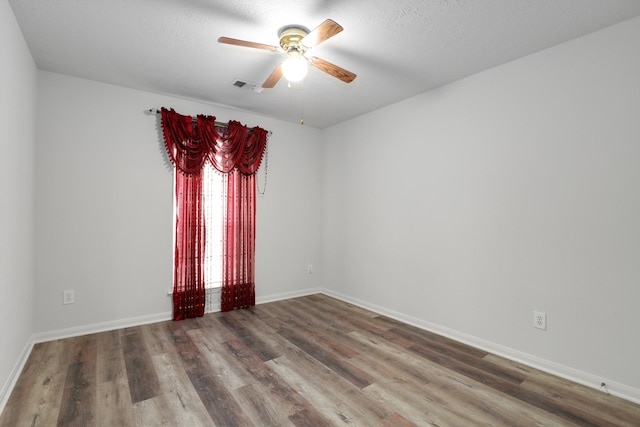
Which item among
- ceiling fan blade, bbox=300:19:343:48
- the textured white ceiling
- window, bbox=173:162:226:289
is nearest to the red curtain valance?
window, bbox=173:162:226:289

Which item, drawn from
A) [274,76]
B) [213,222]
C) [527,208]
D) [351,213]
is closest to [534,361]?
[527,208]

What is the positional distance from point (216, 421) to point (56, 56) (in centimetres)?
305

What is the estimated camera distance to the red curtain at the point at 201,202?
11.4ft

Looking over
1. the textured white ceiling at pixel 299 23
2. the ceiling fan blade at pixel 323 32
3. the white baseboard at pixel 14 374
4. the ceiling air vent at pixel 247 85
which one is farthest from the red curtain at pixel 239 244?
the ceiling fan blade at pixel 323 32

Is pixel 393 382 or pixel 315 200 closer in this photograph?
pixel 393 382

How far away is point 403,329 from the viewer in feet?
10.7

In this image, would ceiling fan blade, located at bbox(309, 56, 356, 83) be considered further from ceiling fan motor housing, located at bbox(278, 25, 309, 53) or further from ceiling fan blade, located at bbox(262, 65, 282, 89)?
ceiling fan blade, located at bbox(262, 65, 282, 89)

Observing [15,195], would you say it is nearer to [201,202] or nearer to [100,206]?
[100,206]

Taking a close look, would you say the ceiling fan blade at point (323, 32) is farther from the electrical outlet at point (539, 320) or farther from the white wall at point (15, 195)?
the electrical outlet at point (539, 320)

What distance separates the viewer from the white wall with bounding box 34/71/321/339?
2916 mm

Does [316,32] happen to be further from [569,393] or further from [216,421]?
[569,393]

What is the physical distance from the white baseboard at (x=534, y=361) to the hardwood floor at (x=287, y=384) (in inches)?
2.7

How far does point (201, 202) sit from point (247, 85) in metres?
1.37

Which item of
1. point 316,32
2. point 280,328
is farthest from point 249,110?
point 280,328
